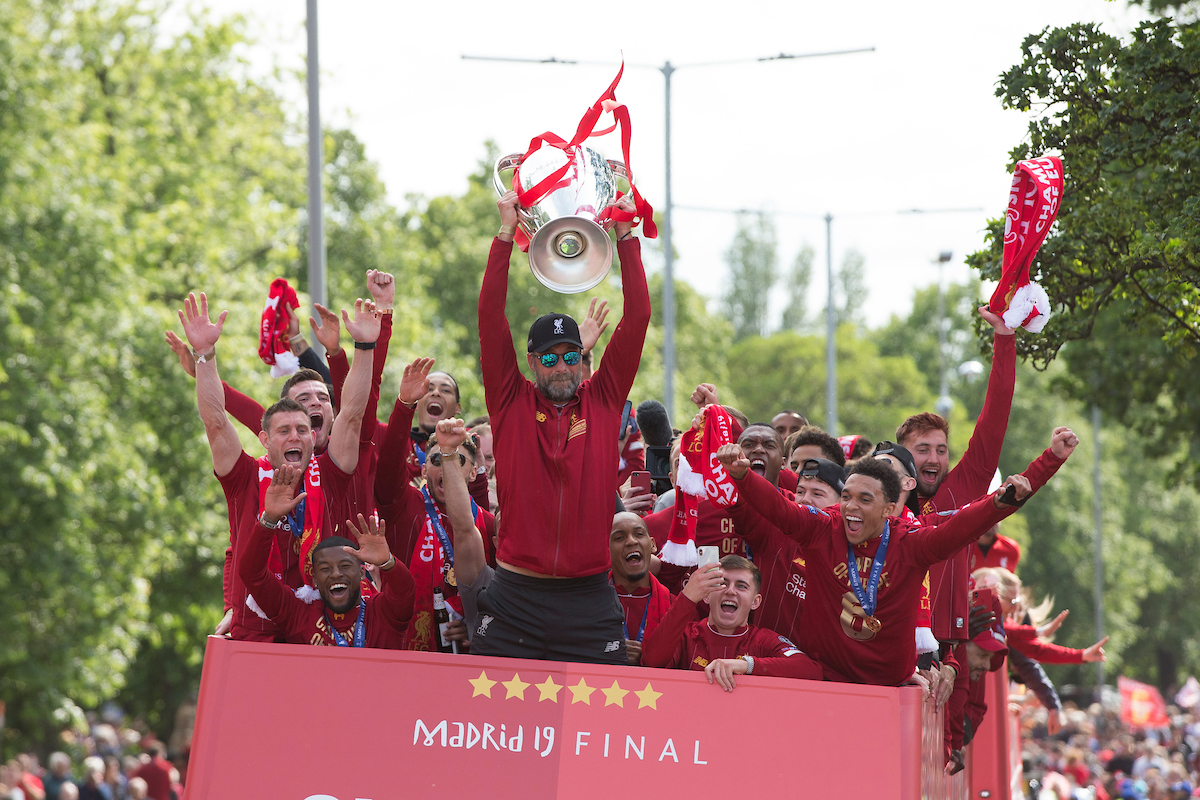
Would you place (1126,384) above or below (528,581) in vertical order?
above

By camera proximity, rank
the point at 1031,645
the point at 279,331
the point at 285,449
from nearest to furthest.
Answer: the point at 285,449, the point at 279,331, the point at 1031,645

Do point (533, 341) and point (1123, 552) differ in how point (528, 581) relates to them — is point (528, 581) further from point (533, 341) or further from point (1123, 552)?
point (1123, 552)

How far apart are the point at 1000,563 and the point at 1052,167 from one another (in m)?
6.12

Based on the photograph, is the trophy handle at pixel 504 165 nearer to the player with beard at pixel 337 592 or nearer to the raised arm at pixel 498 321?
the raised arm at pixel 498 321

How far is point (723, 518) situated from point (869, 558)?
3.93 ft

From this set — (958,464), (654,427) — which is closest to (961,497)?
(958,464)

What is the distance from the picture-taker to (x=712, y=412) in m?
6.06

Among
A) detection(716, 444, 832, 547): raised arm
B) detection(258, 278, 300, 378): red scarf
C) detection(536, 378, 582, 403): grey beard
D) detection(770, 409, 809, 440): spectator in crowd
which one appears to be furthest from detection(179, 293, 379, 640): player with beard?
detection(770, 409, 809, 440): spectator in crowd

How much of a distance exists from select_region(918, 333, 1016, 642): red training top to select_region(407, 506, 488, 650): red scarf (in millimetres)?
2461

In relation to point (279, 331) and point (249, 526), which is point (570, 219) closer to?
point (249, 526)

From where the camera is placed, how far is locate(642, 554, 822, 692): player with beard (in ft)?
18.1

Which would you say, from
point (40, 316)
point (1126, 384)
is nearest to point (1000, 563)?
point (1126, 384)

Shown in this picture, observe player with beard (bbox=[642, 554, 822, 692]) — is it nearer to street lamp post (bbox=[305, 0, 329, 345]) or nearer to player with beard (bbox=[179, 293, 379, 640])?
player with beard (bbox=[179, 293, 379, 640])

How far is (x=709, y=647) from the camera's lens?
5.82m
